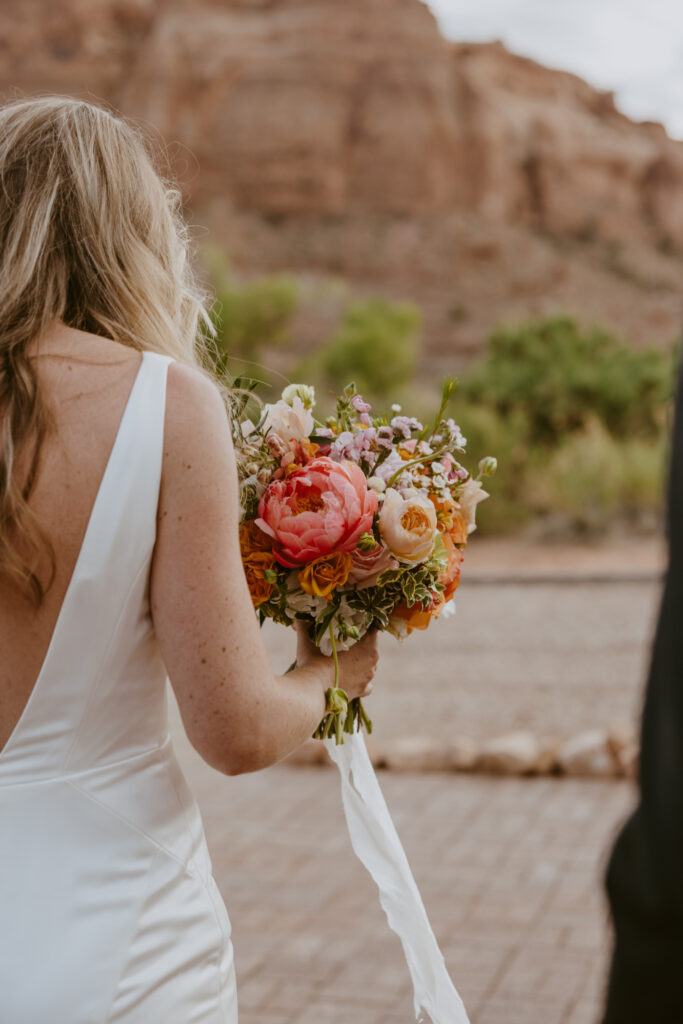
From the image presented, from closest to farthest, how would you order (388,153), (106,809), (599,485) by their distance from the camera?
(106,809), (599,485), (388,153)

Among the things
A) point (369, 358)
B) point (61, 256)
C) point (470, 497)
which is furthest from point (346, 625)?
point (369, 358)

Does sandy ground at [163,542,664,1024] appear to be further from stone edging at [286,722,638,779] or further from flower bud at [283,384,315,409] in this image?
flower bud at [283,384,315,409]

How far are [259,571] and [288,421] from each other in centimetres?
27

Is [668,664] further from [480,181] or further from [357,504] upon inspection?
[480,181]

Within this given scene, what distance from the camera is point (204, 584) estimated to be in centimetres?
147

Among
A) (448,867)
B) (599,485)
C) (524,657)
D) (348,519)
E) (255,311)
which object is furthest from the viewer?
(255,311)

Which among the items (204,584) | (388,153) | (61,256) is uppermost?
(61,256)

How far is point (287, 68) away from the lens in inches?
2298

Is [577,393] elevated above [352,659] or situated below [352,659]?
below

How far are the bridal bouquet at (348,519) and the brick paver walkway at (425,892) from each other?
6.65 feet

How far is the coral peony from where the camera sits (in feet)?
5.83

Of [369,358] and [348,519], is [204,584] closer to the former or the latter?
[348,519]

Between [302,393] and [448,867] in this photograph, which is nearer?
[302,393]

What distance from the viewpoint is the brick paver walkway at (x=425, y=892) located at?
146 inches
